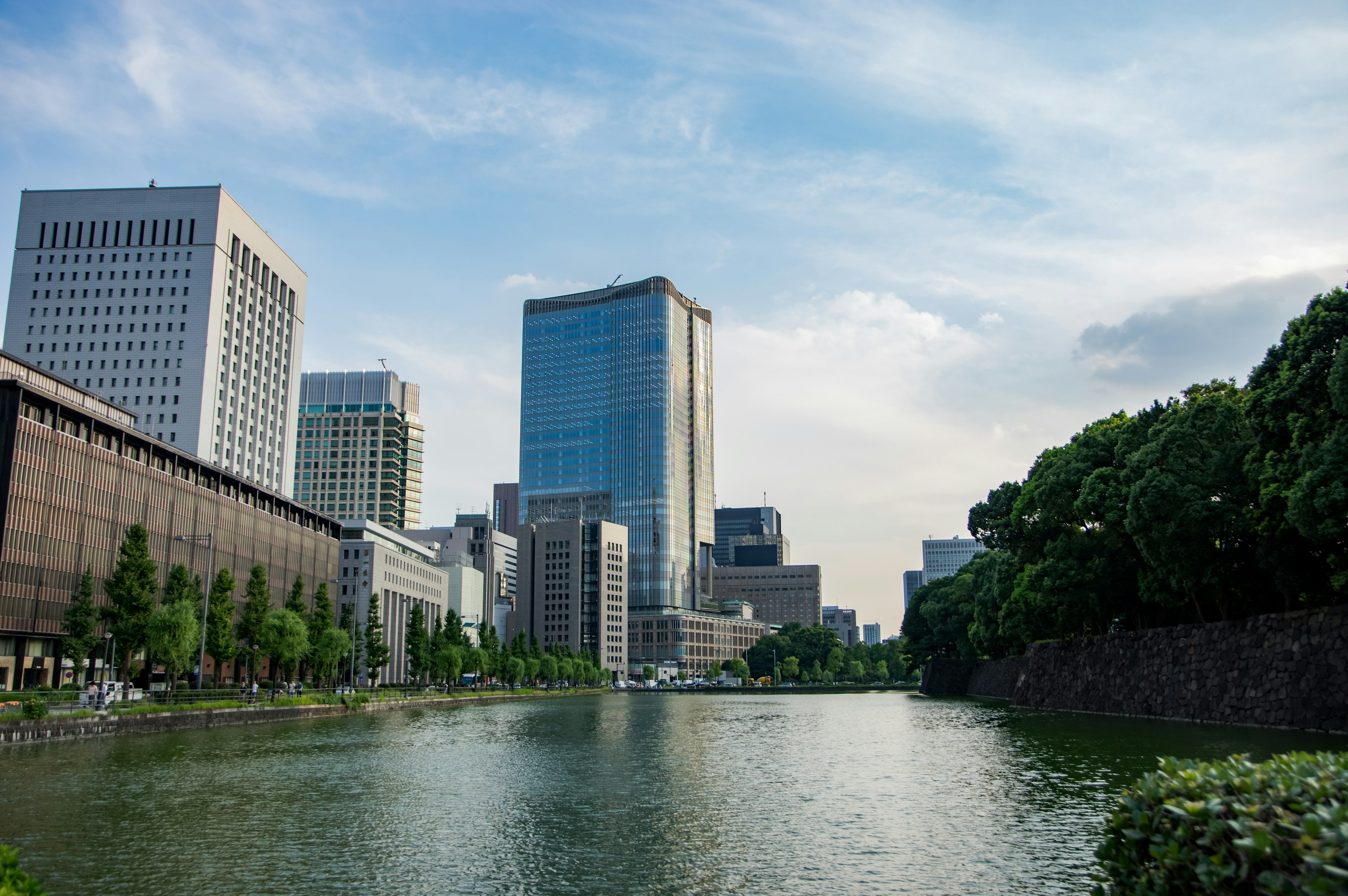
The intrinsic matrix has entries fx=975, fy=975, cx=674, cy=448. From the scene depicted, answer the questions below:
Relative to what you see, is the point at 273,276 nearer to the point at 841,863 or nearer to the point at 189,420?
the point at 189,420

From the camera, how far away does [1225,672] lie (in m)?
51.0

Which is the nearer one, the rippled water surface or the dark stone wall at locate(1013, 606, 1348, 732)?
the rippled water surface

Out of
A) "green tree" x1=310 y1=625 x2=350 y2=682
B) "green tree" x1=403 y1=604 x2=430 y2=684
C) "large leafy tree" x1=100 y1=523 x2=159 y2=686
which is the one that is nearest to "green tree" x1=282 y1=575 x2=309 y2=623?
"green tree" x1=310 y1=625 x2=350 y2=682

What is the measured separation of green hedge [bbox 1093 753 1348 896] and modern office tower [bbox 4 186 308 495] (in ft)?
494

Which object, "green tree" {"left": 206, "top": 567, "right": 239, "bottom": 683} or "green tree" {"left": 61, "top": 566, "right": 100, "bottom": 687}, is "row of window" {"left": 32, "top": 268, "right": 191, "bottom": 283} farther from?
"green tree" {"left": 206, "top": 567, "right": 239, "bottom": 683}

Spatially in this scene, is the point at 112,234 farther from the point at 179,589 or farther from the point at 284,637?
the point at 179,589

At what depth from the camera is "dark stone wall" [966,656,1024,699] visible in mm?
99812

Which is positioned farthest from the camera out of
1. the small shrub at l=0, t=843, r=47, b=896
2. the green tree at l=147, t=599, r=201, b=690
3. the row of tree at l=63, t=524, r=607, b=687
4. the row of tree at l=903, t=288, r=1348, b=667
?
the row of tree at l=63, t=524, r=607, b=687

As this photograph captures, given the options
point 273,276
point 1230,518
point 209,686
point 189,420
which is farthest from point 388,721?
point 273,276

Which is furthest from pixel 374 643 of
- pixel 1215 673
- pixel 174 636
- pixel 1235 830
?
pixel 1235 830

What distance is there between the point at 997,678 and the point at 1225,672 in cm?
6132

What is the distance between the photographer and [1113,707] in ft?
215

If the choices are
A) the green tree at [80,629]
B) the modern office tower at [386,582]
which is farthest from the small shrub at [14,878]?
the modern office tower at [386,582]

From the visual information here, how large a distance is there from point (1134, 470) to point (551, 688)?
126 m
